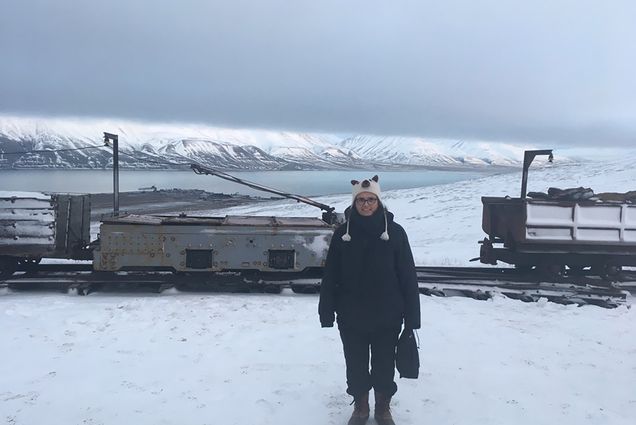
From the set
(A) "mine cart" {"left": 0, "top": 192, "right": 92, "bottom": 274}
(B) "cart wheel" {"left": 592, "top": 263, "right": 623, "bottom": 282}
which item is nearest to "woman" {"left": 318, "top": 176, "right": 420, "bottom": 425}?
(A) "mine cart" {"left": 0, "top": 192, "right": 92, "bottom": 274}

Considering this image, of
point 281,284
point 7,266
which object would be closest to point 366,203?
point 281,284

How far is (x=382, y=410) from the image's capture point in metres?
4.18

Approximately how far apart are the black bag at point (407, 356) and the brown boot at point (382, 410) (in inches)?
10.6

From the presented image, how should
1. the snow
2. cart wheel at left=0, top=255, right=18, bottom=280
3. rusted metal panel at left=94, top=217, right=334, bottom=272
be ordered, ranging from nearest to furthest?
the snow, rusted metal panel at left=94, top=217, right=334, bottom=272, cart wheel at left=0, top=255, right=18, bottom=280

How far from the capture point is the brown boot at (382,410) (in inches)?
163

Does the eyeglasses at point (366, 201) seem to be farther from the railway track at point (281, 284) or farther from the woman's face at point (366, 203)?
the railway track at point (281, 284)

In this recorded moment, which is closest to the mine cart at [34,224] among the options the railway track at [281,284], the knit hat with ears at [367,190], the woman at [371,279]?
the railway track at [281,284]

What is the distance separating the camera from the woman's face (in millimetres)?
3908

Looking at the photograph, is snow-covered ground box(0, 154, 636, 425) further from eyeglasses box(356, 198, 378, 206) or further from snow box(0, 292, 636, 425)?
eyeglasses box(356, 198, 378, 206)

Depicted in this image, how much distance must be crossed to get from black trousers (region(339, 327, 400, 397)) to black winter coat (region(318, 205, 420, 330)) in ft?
0.45

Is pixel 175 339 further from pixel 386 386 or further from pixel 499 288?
pixel 499 288

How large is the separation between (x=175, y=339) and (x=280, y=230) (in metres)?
3.02

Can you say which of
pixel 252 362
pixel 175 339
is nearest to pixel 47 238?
pixel 175 339

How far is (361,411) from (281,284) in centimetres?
480
